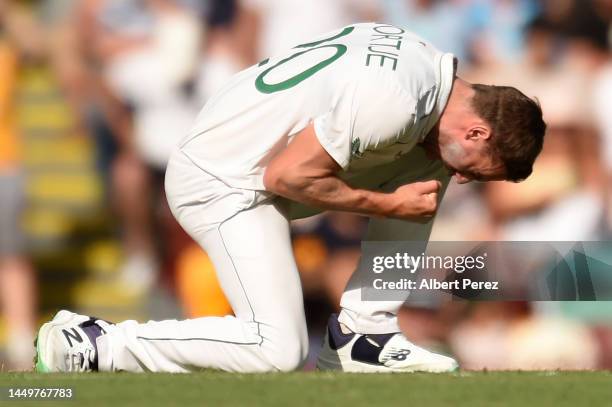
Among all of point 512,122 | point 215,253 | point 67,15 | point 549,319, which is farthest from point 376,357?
point 67,15

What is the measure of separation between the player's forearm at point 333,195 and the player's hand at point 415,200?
0.03m

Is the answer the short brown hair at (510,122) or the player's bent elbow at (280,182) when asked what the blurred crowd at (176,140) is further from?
the player's bent elbow at (280,182)

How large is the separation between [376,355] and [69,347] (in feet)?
3.35

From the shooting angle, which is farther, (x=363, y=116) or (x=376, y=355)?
(x=376, y=355)

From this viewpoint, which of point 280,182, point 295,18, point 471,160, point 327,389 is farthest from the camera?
point 295,18

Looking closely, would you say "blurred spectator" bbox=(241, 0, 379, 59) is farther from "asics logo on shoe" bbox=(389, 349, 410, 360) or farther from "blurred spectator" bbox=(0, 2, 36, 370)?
"asics logo on shoe" bbox=(389, 349, 410, 360)

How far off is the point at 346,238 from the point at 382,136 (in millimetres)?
1999

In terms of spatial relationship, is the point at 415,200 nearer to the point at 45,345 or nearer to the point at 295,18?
the point at 45,345

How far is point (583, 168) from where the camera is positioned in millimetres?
5918

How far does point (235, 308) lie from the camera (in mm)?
4387

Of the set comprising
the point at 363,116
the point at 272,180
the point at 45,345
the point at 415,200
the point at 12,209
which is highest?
the point at 363,116

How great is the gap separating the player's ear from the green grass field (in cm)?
75

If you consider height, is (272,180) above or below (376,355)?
above

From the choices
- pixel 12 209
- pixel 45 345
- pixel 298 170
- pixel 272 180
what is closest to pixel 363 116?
pixel 298 170
